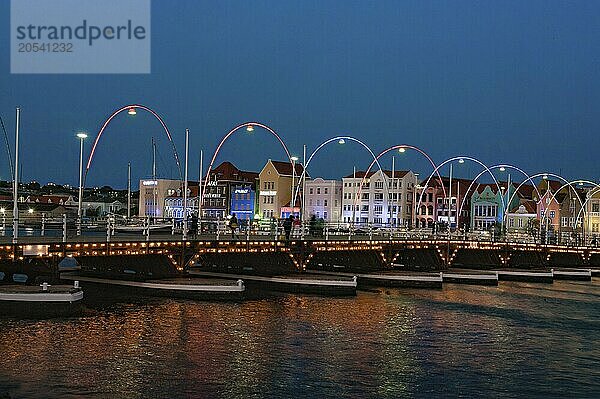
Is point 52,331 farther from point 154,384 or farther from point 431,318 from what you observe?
point 431,318

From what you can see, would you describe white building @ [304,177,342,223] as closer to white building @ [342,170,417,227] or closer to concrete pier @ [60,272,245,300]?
white building @ [342,170,417,227]

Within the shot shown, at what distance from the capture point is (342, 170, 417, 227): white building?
165m

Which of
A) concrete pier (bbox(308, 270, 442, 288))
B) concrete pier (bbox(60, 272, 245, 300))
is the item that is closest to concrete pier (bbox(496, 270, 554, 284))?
concrete pier (bbox(308, 270, 442, 288))

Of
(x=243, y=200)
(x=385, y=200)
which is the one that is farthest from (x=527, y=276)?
(x=243, y=200)

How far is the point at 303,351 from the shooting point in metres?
35.6

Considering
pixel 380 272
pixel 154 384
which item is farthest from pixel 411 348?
pixel 380 272

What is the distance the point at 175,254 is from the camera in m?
54.5

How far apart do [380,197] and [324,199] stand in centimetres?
1376

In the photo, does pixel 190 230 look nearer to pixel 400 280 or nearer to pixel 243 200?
pixel 400 280

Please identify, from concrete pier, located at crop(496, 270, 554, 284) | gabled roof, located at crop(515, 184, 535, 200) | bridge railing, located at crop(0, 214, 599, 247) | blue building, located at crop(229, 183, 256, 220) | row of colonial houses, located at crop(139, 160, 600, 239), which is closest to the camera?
bridge railing, located at crop(0, 214, 599, 247)

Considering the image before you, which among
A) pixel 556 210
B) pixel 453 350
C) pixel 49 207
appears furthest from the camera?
pixel 49 207

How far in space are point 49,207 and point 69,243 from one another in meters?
149

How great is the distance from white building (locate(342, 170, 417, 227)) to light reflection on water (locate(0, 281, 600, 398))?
4403 inches

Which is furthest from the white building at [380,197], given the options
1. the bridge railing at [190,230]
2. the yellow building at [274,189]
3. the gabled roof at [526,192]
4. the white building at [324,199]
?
the bridge railing at [190,230]
